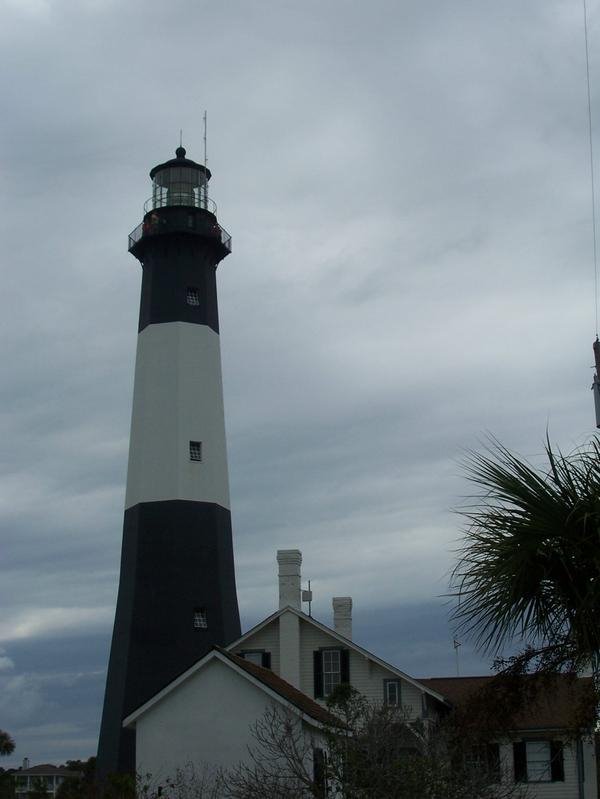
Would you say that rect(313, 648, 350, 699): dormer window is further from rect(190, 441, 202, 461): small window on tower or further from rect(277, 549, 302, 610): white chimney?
rect(190, 441, 202, 461): small window on tower

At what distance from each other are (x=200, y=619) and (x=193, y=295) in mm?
11583

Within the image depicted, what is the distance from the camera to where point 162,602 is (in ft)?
116

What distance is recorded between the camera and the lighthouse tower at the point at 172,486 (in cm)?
3475

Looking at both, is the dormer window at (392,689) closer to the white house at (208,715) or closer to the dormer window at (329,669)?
the dormer window at (329,669)

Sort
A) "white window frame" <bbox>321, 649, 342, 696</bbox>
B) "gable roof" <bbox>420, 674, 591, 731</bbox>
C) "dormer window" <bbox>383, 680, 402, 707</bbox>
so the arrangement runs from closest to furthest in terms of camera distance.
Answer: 1. "gable roof" <bbox>420, 674, 591, 731</bbox>
2. "dormer window" <bbox>383, 680, 402, 707</bbox>
3. "white window frame" <bbox>321, 649, 342, 696</bbox>

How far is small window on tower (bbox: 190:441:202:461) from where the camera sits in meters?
37.2

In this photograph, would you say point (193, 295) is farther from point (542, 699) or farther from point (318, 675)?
point (542, 699)

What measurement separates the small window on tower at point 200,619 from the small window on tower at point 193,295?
35.8 feet

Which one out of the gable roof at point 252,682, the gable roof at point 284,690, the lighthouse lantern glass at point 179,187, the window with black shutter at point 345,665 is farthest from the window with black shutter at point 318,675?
the lighthouse lantern glass at point 179,187

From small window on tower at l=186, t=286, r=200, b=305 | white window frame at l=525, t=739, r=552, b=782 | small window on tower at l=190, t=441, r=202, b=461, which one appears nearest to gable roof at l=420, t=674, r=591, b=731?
white window frame at l=525, t=739, r=552, b=782

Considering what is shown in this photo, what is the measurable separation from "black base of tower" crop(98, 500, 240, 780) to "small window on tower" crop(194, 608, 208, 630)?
0.24 ft

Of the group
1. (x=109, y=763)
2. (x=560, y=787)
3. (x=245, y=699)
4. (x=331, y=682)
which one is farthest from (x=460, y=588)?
(x=109, y=763)

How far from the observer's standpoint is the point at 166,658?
34625mm

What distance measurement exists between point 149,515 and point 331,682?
8.89m
